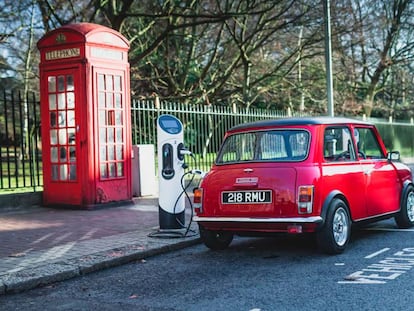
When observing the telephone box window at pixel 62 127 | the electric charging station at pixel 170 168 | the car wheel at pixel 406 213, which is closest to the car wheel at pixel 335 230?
the car wheel at pixel 406 213

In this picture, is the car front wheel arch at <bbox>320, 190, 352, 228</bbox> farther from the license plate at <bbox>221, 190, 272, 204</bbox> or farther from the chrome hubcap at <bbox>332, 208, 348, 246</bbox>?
the license plate at <bbox>221, 190, 272, 204</bbox>

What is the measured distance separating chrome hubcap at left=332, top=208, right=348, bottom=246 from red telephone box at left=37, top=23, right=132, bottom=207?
221 inches

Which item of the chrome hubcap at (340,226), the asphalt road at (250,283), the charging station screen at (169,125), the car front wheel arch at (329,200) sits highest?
the charging station screen at (169,125)

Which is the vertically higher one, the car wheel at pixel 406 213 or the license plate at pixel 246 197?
the license plate at pixel 246 197

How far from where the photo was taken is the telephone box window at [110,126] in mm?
11664

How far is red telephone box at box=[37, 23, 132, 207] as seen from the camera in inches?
448

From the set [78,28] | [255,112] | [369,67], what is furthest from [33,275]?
[369,67]

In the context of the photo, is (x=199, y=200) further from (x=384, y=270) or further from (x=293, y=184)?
(x=384, y=270)

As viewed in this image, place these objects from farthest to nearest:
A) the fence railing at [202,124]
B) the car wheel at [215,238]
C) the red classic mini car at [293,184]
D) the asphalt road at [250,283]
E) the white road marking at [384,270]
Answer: the fence railing at [202,124], the car wheel at [215,238], the red classic mini car at [293,184], the white road marking at [384,270], the asphalt road at [250,283]

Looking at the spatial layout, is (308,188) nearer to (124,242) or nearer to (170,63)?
(124,242)

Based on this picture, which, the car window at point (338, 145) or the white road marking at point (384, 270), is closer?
the white road marking at point (384, 270)

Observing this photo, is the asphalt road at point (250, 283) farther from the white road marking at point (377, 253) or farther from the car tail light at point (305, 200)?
the car tail light at point (305, 200)

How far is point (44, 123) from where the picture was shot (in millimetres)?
11992

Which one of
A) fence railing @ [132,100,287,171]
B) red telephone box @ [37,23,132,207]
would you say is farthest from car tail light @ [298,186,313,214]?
fence railing @ [132,100,287,171]
